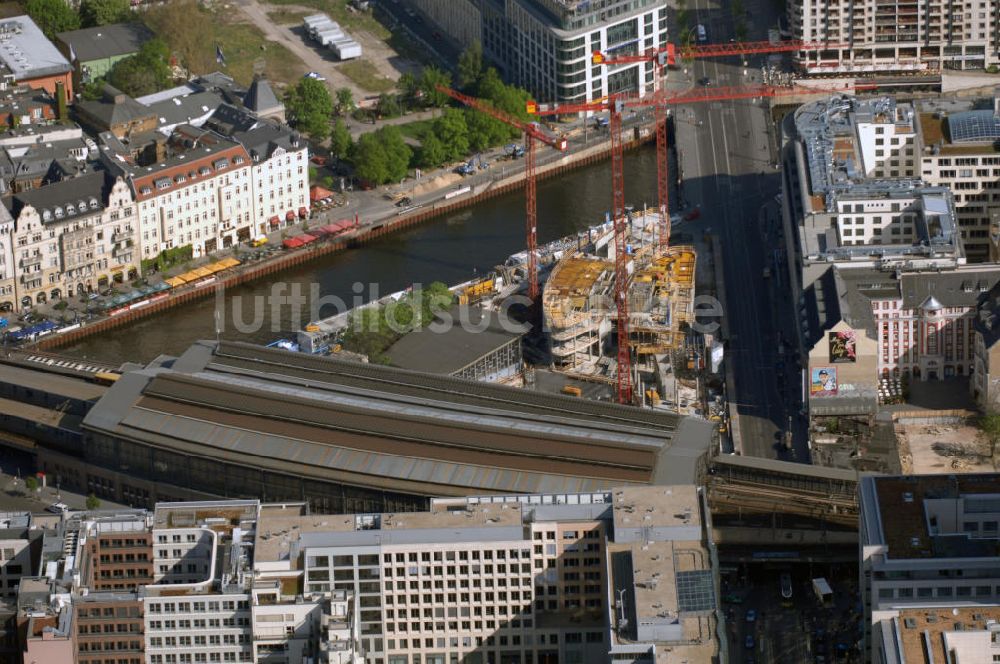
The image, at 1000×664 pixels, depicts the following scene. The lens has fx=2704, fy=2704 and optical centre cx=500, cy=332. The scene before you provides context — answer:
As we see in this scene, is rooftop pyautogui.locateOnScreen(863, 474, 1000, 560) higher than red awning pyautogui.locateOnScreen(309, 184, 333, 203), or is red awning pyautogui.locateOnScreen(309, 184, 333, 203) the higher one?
red awning pyautogui.locateOnScreen(309, 184, 333, 203)

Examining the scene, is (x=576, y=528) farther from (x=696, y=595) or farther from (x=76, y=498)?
(x=76, y=498)

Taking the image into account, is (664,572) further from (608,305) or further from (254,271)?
(254,271)

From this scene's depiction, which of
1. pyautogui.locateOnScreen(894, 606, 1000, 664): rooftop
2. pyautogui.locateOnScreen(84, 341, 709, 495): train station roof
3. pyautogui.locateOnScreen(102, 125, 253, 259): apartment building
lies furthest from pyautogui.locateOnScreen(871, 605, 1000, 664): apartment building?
pyautogui.locateOnScreen(102, 125, 253, 259): apartment building

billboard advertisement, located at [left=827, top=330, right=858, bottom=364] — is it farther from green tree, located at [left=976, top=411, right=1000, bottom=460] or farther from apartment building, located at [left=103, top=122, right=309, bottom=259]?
apartment building, located at [left=103, top=122, right=309, bottom=259]

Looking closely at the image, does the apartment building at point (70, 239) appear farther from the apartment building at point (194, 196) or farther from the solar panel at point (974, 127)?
the solar panel at point (974, 127)

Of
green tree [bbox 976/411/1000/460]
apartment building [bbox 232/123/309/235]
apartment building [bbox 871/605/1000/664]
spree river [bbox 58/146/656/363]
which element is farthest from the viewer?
apartment building [bbox 232/123/309/235]

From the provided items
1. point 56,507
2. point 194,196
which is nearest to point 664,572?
point 56,507
